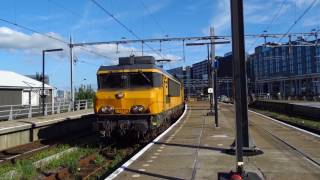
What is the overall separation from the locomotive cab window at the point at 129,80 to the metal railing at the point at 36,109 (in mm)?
10493

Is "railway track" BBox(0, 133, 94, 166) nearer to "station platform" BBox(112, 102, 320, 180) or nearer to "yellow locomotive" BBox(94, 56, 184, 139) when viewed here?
"yellow locomotive" BBox(94, 56, 184, 139)

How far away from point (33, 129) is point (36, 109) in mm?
10632

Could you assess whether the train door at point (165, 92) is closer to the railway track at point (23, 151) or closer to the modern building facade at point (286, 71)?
the railway track at point (23, 151)

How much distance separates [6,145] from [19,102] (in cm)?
2199

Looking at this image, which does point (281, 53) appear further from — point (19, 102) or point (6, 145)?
point (6, 145)

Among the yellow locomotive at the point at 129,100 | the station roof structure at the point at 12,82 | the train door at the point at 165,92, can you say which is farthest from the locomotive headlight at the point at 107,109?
the station roof structure at the point at 12,82

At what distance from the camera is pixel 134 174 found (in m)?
10.8

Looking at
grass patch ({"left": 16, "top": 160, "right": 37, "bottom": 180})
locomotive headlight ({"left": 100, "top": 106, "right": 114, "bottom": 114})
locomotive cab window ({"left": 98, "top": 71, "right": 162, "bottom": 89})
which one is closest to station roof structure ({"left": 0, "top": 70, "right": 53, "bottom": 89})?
locomotive cab window ({"left": 98, "top": 71, "right": 162, "bottom": 89})

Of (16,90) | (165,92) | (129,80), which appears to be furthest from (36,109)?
(129,80)

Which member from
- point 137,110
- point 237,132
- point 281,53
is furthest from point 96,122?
point 281,53

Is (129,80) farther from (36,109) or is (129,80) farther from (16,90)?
(16,90)

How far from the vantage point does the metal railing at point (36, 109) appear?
29.4 meters

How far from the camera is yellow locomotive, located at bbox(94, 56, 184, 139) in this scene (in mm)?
18031

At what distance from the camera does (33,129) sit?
78.6ft
